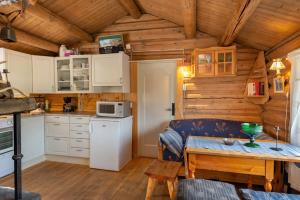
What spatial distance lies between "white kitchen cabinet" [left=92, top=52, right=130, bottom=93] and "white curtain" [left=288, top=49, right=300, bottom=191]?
8.70 ft

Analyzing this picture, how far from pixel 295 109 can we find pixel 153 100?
2.51 m

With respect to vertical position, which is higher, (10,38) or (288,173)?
(10,38)

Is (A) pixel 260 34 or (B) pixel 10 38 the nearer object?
(B) pixel 10 38

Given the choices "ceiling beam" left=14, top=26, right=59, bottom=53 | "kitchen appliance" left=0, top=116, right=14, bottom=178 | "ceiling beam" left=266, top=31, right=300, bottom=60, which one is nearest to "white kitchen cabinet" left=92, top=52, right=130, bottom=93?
"ceiling beam" left=14, top=26, right=59, bottom=53

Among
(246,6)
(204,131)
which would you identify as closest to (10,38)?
(246,6)

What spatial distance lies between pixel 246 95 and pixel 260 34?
1.19 meters

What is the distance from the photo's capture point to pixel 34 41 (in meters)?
3.65

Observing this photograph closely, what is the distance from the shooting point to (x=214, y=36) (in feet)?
12.5

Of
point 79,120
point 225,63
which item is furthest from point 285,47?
point 79,120

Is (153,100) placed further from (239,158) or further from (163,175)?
(239,158)

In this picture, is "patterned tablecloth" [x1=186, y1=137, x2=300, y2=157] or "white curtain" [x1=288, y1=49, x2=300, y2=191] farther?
"white curtain" [x1=288, y1=49, x2=300, y2=191]

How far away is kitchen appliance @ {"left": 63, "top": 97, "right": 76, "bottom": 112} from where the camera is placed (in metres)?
4.29

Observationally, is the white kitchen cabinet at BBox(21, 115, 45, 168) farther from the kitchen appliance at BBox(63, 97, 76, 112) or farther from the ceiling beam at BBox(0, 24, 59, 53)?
the ceiling beam at BBox(0, 24, 59, 53)

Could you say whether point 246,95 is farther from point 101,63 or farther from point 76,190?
point 76,190
